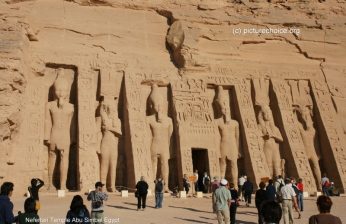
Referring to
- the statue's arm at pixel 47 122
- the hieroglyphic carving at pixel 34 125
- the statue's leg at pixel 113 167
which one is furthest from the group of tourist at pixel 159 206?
the statue's arm at pixel 47 122

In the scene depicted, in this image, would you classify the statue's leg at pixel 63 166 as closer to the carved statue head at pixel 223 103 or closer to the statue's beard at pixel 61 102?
the statue's beard at pixel 61 102

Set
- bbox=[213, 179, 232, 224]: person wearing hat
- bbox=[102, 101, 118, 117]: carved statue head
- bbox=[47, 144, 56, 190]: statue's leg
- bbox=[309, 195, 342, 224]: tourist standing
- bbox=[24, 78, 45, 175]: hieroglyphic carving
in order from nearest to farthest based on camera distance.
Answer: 1. bbox=[309, 195, 342, 224]: tourist standing
2. bbox=[213, 179, 232, 224]: person wearing hat
3. bbox=[24, 78, 45, 175]: hieroglyphic carving
4. bbox=[47, 144, 56, 190]: statue's leg
5. bbox=[102, 101, 118, 117]: carved statue head

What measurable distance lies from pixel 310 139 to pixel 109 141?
27.5 feet

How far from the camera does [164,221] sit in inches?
324

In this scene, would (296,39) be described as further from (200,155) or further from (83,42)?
(83,42)

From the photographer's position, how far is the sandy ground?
844 cm

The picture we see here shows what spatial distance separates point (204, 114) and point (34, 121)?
20.6 feet

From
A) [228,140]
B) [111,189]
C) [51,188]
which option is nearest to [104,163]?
[111,189]

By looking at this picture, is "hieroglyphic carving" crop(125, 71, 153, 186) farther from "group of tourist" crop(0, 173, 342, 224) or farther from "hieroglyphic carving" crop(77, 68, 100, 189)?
"group of tourist" crop(0, 173, 342, 224)

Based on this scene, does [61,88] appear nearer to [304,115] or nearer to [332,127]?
[304,115]

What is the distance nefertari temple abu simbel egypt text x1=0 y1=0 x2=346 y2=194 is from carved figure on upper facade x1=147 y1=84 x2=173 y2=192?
40 mm

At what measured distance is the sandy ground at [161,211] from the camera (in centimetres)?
844

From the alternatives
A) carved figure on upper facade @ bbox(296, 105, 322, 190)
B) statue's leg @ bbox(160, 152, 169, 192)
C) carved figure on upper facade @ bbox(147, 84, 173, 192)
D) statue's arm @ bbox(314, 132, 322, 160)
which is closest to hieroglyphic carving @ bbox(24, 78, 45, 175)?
carved figure on upper facade @ bbox(147, 84, 173, 192)

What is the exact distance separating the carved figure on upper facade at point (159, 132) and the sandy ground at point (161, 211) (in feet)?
7.84
